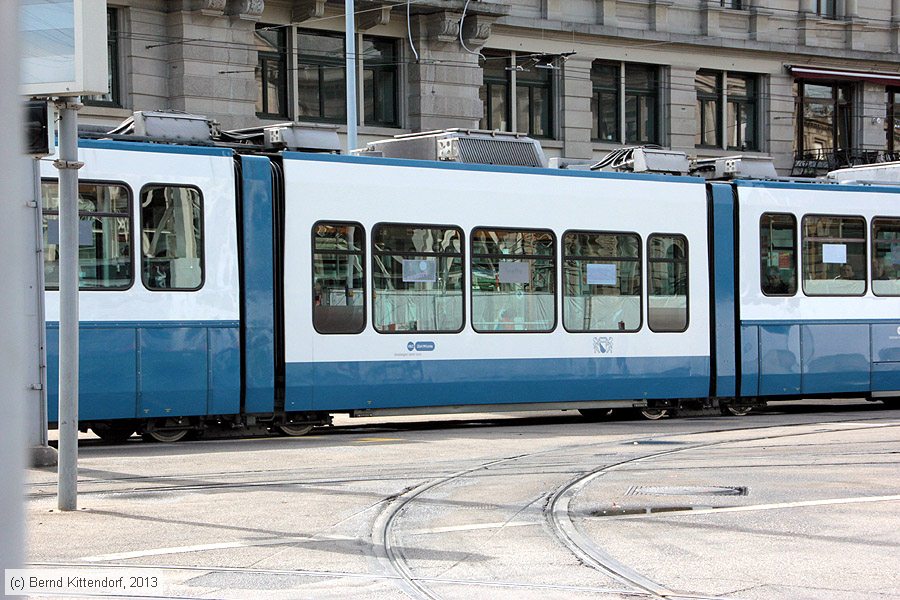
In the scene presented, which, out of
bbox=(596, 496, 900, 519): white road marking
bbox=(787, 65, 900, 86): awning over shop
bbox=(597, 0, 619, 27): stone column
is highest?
bbox=(597, 0, 619, 27): stone column

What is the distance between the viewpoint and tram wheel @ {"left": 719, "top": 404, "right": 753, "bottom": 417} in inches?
717

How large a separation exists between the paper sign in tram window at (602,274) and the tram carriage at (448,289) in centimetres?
3

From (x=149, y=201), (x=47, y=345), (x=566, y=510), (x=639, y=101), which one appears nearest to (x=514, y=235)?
(x=149, y=201)

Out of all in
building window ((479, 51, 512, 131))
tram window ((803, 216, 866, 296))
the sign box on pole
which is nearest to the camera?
the sign box on pole

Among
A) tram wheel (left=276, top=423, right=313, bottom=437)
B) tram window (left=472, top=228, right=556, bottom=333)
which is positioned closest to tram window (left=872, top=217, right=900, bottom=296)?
tram window (left=472, top=228, right=556, bottom=333)

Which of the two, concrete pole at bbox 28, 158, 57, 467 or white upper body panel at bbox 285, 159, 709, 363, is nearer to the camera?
→ concrete pole at bbox 28, 158, 57, 467

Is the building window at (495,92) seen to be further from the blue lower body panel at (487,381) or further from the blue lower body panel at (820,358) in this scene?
the blue lower body panel at (487,381)

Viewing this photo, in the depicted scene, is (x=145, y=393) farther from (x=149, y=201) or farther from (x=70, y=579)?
(x=70, y=579)

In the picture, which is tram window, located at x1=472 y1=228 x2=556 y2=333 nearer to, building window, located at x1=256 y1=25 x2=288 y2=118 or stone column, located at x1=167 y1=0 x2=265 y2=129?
stone column, located at x1=167 y1=0 x2=265 y2=129

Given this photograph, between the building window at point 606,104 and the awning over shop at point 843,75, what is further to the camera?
the awning over shop at point 843,75

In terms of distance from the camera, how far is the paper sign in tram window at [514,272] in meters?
16.1

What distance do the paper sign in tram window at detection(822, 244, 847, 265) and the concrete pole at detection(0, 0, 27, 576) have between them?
17.7 meters

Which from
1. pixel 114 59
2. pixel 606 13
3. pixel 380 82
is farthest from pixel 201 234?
pixel 606 13

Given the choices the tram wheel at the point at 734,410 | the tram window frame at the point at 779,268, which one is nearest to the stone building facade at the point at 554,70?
the tram window frame at the point at 779,268
